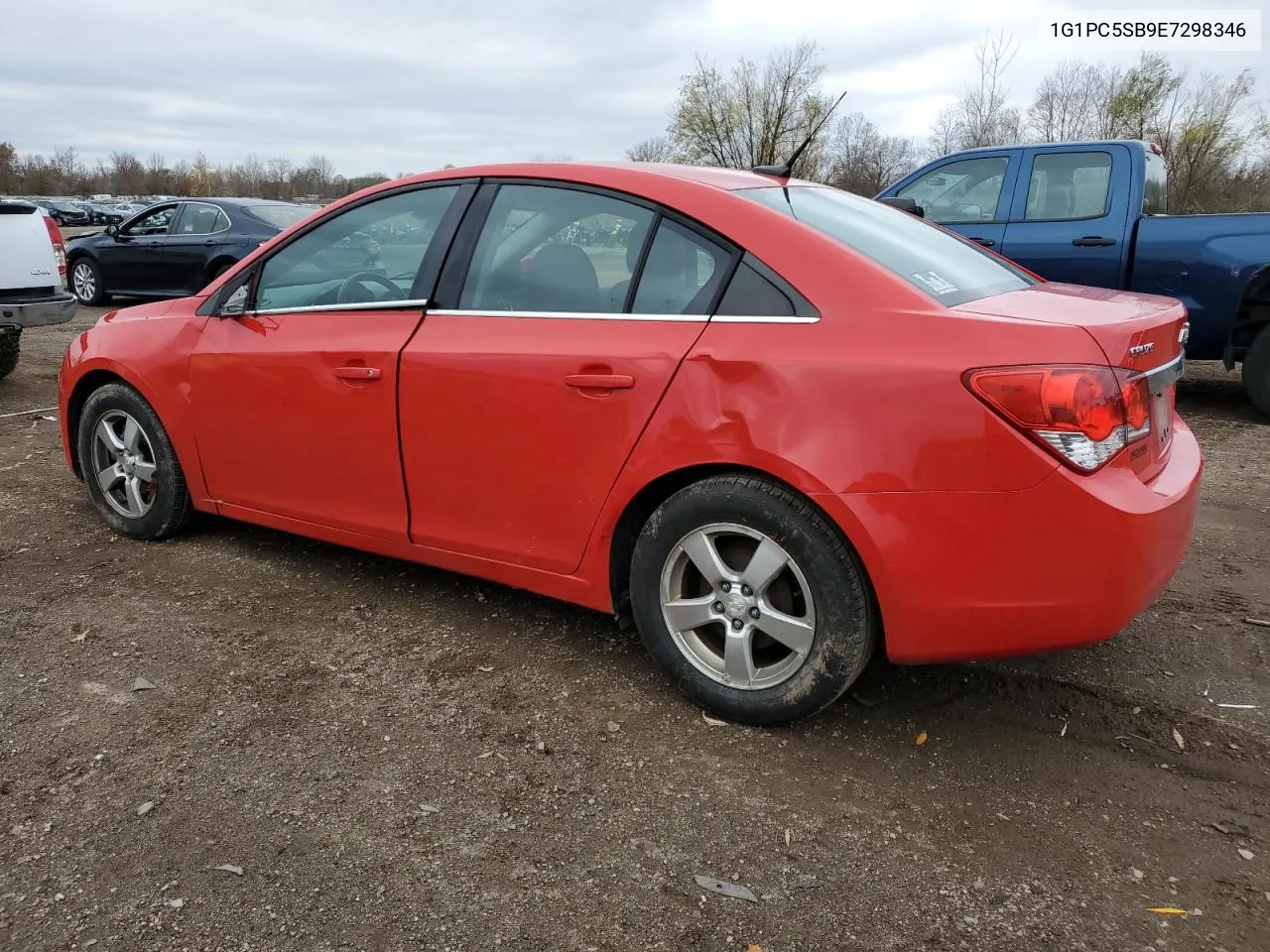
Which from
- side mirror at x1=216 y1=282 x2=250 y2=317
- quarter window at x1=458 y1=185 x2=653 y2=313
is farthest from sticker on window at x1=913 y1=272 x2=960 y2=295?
side mirror at x1=216 y1=282 x2=250 y2=317

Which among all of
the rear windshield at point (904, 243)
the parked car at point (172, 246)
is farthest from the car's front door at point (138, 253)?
the rear windshield at point (904, 243)

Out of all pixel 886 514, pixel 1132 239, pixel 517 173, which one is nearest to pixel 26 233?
pixel 517 173

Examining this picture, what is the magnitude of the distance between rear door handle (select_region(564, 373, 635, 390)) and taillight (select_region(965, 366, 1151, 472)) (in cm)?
94

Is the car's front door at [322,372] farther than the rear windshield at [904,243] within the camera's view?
Yes

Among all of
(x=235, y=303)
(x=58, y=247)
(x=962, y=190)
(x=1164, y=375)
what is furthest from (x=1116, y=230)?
(x=58, y=247)

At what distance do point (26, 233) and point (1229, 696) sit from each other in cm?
818

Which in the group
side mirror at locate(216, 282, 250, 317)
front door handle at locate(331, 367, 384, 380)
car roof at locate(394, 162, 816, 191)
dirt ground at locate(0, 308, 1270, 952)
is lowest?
dirt ground at locate(0, 308, 1270, 952)

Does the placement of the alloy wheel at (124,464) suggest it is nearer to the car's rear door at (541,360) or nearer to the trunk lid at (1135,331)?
the car's rear door at (541,360)

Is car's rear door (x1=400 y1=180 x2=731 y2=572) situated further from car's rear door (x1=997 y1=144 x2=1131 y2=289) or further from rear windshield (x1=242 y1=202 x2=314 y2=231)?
rear windshield (x1=242 y1=202 x2=314 y2=231)

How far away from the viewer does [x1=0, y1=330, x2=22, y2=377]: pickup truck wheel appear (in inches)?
304

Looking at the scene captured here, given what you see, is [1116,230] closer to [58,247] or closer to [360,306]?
[360,306]

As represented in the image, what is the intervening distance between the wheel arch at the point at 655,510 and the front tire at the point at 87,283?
12905mm

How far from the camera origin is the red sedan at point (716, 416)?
240 cm

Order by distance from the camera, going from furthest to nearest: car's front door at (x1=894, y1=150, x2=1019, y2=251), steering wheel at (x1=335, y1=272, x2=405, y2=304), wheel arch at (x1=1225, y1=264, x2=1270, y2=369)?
car's front door at (x1=894, y1=150, x2=1019, y2=251)
wheel arch at (x1=1225, y1=264, x2=1270, y2=369)
steering wheel at (x1=335, y1=272, x2=405, y2=304)
